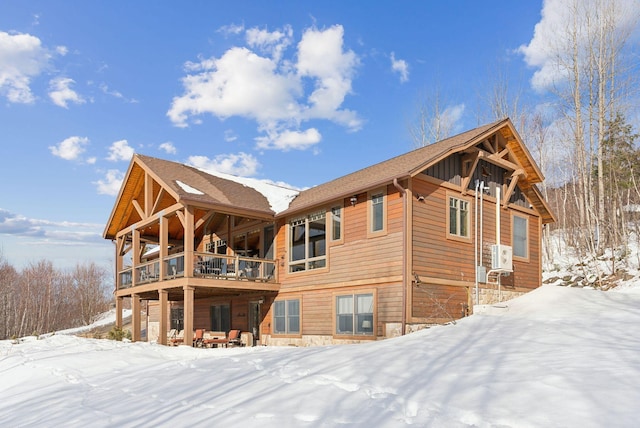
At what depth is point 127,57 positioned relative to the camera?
803 inches

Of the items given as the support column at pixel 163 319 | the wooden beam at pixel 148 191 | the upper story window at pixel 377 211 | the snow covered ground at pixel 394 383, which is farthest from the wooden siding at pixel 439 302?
the wooden beam at pixel 148 191

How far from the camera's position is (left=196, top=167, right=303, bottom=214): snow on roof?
708 inches

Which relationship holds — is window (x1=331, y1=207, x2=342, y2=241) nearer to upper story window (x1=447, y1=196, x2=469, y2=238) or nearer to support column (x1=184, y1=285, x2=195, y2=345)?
upper story window (x1=447, y1=196, x2=469, y2=238)

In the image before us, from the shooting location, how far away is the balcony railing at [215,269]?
1623 cm

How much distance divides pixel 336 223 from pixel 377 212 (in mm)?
1748

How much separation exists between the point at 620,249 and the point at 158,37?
21.7 m

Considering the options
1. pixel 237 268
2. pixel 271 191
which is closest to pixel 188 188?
pixel 237 268

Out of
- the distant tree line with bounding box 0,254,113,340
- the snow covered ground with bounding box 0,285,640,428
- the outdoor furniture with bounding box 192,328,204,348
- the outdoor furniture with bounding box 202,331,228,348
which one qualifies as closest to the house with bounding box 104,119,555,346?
the outdoor furniture with bounding box 202,331,228,348

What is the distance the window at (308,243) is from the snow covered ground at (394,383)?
19.2 feet

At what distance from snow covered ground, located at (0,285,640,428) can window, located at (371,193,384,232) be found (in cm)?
371

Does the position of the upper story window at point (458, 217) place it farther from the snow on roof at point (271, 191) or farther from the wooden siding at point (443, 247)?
the snow on roof at point (271, 191)

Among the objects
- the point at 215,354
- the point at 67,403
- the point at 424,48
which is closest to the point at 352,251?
the point at 215,354

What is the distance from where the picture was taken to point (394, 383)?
6.43 metres

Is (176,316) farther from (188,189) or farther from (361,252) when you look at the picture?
(361,252)
